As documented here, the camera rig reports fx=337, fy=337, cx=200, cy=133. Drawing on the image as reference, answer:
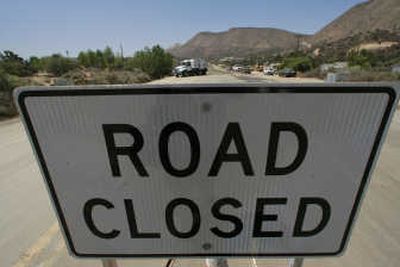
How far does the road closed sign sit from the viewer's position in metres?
0.98

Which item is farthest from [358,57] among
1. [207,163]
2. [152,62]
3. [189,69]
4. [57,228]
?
[207,163]

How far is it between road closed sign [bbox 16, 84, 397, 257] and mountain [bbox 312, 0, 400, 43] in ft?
351

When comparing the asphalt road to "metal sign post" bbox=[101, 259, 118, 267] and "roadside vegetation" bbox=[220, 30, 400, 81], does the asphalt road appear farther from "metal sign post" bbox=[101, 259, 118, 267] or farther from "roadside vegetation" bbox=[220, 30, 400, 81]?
"roadside vegetation" bbox=[220, 30, 400, 81]

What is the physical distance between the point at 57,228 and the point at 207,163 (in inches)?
143

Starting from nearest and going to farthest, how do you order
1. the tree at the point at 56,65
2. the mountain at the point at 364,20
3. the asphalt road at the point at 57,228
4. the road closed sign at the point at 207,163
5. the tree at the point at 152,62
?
the road closed sign at the point at 207,163
the asphalt road at the point at 57,228
the tree at the point at 56,65
the tree at the point at 152,62
the mountain at the point at 364,20

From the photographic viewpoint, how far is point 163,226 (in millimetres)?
1161

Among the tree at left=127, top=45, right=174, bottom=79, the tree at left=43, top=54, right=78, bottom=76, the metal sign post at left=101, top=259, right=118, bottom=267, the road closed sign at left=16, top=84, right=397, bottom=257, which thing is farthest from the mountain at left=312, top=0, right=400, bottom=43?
the metal sign post at left=101, top=259, right=118, bottom=267

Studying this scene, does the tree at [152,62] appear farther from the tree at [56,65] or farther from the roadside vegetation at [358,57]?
the roadside vegetation at [358,57]

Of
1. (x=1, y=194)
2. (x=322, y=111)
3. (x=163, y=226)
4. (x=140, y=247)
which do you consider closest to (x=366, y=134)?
(x=322, y=111)

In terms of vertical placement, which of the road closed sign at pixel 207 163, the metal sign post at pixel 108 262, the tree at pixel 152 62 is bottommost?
the tree at pixel 152 62

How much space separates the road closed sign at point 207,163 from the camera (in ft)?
3.22

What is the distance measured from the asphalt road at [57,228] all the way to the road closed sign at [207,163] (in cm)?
210

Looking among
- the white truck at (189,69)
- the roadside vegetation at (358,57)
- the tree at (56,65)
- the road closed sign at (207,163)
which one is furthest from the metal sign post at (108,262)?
the tree at (56,65)

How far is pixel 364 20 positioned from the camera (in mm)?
130625
